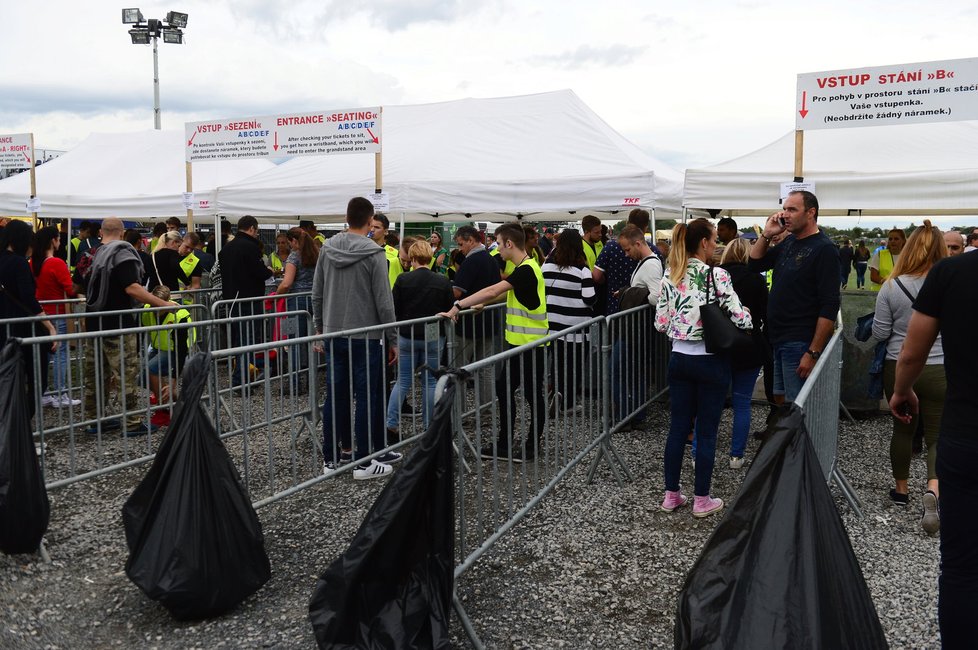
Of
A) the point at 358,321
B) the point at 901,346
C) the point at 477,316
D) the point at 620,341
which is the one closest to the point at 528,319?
the point at 620,341

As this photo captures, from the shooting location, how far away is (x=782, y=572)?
7.25 ft

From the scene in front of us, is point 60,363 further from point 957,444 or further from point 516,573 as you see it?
point 957,444

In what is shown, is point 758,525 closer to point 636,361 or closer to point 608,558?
point 608,558

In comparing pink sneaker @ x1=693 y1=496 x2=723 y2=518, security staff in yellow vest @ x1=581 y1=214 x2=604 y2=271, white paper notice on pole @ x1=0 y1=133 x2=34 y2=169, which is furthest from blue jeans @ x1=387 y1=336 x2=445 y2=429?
white paper notice on pole @ x1=0 y1=133 x2=34 y2=169

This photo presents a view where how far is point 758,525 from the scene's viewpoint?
2287 millimetres

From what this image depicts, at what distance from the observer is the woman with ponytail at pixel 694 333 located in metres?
4.29

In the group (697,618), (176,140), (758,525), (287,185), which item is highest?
(176,140)

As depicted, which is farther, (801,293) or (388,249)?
(388,249)

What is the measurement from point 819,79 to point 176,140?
14146 mm

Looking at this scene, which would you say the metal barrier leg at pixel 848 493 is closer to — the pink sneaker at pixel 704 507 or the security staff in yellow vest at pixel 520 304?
the pink sneaker at pixel 704 507

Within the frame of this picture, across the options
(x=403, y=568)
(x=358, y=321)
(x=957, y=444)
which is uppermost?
(x=358, y=321)

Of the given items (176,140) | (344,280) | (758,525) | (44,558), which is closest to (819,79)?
(344,280)

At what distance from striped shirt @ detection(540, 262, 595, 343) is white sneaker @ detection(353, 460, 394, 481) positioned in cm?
180

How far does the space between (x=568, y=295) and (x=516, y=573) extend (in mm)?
2769
